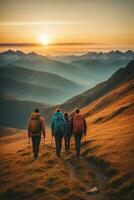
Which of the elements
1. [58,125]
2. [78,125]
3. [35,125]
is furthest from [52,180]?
[78,125]

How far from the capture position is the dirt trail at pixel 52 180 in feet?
89.0

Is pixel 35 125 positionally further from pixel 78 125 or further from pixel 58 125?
pixel 78 125

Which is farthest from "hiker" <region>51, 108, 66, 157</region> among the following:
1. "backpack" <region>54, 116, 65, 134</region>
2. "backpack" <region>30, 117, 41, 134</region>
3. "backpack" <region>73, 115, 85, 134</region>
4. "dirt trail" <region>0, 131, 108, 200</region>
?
"dirt trail" <region>0, 131, 108, 200</region>

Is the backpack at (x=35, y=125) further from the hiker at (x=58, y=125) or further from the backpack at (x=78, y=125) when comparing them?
the backpack at (x=78, y=125)

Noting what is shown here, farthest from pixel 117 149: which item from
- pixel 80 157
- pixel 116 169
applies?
pixel 116 169

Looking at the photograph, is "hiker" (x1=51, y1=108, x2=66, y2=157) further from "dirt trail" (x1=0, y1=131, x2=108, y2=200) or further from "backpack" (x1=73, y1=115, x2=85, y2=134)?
"dirt trail" (x1=0, y1=131, x2=108, y2=200)

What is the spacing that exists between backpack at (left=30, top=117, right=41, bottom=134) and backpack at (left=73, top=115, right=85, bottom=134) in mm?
3070

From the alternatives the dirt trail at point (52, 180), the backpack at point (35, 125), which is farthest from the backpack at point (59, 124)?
the dirt trail at point (52, 180)

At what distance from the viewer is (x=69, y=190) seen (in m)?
27.4

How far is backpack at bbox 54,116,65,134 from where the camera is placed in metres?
32.9

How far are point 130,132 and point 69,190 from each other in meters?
17.3

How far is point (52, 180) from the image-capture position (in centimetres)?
2939

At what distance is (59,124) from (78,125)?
5.43ft

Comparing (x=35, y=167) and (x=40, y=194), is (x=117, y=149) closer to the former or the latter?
(x=35, y=167)
